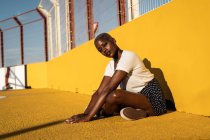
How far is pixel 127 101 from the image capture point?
2.88 m

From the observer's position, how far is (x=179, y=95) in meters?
3.36

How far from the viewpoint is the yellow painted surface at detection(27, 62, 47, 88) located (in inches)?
539

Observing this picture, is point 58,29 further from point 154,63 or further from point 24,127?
point 24,127

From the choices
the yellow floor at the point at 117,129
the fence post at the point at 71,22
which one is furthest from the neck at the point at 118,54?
the fence post at the point at 71,22

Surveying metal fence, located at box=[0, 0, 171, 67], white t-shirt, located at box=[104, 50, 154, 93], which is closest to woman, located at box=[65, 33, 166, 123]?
white t-shirt, located at box=[104, 50, 154, 93]

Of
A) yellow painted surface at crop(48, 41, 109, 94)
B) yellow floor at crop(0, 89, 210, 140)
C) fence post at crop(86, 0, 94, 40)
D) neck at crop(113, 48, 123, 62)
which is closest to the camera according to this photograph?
yellow floor at crop(0, 89, 210, 140)

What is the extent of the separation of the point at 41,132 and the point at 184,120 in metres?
1.23

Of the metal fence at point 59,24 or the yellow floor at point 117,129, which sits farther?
the metal fence at point 59,24

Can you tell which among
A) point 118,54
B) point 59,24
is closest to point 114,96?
point 118,54

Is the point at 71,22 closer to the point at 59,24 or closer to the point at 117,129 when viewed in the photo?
the point at 59,24

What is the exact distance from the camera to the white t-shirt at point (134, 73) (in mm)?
2920

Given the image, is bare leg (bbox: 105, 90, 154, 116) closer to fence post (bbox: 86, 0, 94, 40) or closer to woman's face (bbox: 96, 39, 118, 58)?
woman's face (bbox: 96, 39, 118, 58)

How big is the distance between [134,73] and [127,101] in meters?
0.30

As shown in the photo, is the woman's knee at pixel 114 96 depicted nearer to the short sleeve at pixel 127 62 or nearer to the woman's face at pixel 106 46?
the short sleeve at pixel 127 62
